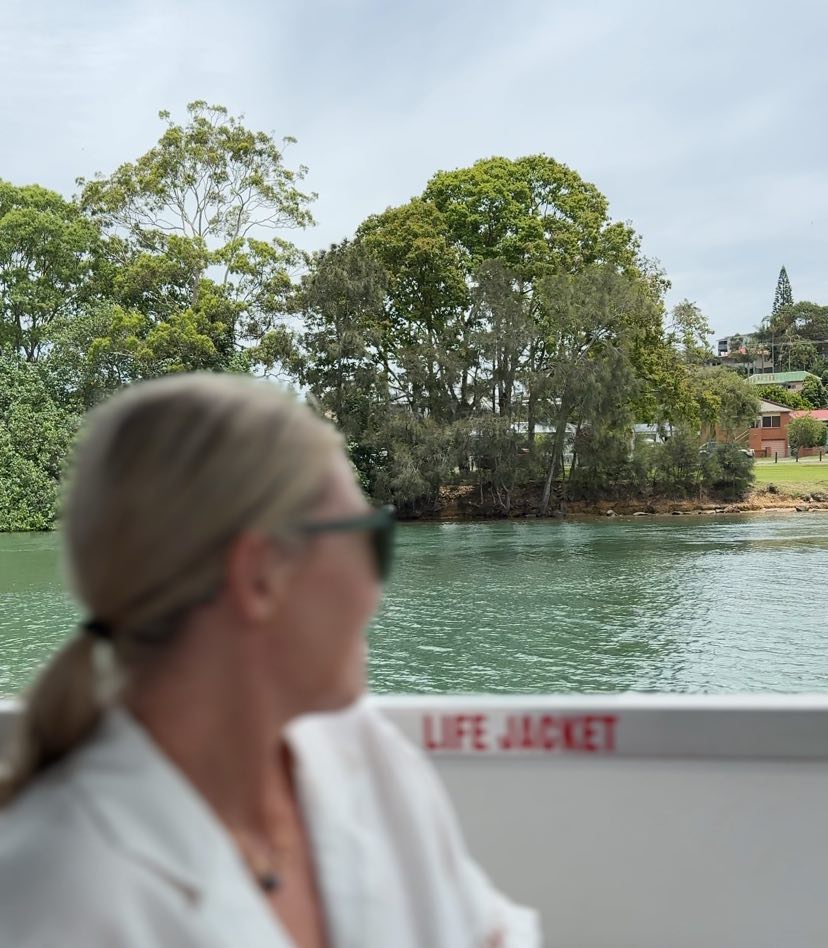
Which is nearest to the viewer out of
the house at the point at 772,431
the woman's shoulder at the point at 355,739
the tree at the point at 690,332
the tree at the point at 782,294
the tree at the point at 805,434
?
the woman's shoulder at the point at 355,739

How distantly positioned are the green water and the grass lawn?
3.24 m

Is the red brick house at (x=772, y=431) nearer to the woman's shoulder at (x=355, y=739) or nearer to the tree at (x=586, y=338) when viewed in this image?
the tree at (x=586, y=338)

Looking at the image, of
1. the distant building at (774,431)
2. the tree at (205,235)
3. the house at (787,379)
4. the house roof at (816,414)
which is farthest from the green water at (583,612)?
the house at (787,379)

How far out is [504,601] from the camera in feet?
41.1

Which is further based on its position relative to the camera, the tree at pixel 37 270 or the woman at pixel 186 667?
the tree at pixel 37 270

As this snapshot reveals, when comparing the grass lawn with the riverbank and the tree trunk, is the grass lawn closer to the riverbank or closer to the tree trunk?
the riverbank

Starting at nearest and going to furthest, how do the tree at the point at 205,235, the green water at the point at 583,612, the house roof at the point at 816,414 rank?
the green water at the point at 583,612
the tree at the point at 205,235
the house roof at the point at 816,414

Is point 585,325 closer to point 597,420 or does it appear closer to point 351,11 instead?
point 597,420

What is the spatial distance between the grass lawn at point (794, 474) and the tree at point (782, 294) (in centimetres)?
1149

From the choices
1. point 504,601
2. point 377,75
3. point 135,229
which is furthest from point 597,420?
point 377,75

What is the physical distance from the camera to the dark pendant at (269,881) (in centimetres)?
47

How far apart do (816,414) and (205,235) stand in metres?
20.0

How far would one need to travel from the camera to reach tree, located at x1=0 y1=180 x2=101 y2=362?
19.4 metres

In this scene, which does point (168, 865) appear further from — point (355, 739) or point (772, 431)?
point (772, 431)
